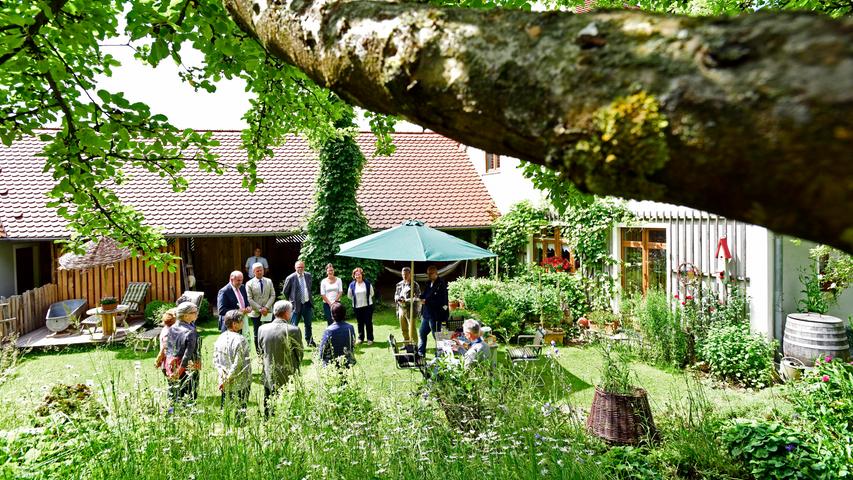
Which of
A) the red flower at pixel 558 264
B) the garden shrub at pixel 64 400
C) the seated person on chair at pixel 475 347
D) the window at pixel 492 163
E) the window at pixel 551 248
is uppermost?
the window at pixel 492 163

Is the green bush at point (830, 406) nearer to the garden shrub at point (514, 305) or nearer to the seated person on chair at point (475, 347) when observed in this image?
the seated person on chair at point (475, 347)

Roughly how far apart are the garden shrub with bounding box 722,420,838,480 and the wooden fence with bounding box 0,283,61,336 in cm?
1284

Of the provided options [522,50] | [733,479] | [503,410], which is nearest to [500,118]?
[522,50]

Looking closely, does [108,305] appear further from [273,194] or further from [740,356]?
[740,356]

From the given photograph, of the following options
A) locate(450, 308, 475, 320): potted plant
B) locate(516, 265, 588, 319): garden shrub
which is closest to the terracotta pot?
locate(516, 265, 588, 319): garden shrub

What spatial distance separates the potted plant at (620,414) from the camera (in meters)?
5.18

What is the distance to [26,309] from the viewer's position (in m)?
12.2

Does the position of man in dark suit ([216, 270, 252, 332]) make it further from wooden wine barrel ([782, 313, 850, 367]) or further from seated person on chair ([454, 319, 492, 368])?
wooden wine barrel ([782, 313, 850, 367])

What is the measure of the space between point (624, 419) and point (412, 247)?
4.61m

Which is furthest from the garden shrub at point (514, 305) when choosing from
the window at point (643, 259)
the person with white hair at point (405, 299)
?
the window at point (643, 259)

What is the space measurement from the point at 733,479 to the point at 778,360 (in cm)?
503

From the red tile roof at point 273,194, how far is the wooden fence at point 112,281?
1199mm

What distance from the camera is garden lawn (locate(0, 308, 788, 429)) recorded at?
15.8 feet

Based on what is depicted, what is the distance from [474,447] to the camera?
370 cm
